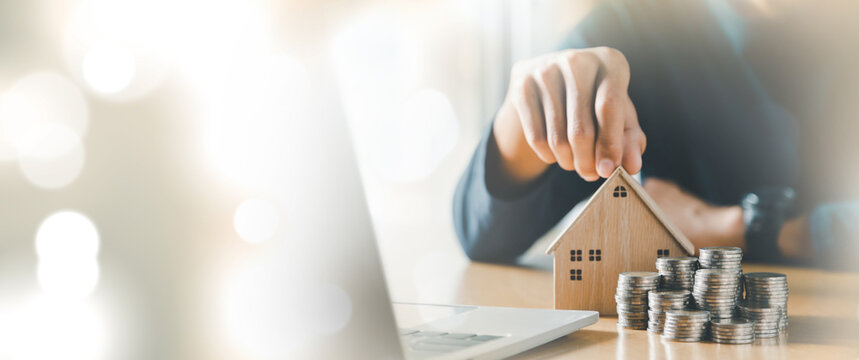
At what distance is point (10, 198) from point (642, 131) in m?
1.25

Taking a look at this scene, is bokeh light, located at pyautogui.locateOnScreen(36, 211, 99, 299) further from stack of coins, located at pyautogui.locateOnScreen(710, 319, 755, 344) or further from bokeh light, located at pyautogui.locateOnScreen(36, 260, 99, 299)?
stack of coins, located at pyautogui.locateOnScreen(710, 319, 755, 344)

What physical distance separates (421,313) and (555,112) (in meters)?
0.65

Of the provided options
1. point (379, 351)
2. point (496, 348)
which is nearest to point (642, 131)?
point (496, 348)

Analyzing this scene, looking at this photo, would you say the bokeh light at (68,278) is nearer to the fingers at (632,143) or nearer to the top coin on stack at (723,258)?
the top coin on stack at (723,258)

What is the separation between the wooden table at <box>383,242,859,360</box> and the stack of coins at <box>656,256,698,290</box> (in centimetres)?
7

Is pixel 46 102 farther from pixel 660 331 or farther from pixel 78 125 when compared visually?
pixel 660 331

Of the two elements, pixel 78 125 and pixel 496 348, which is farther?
pixel 496 348

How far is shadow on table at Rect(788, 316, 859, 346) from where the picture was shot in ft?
2.40

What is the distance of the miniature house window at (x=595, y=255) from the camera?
917mm

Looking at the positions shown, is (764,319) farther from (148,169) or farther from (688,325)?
(148,169)

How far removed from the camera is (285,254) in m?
0.29

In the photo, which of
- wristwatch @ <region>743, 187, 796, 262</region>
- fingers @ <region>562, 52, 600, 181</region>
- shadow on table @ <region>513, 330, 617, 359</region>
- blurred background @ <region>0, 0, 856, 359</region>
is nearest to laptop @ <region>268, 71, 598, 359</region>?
blurred background @ <region>0, 0, 856, 359</region>

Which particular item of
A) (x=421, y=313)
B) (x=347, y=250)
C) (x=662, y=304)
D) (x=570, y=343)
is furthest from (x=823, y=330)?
(x=347, y=250)

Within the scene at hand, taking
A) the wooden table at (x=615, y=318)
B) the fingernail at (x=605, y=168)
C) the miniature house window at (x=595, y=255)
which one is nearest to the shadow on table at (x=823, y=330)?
the wooden table at (x=615, y=318)
